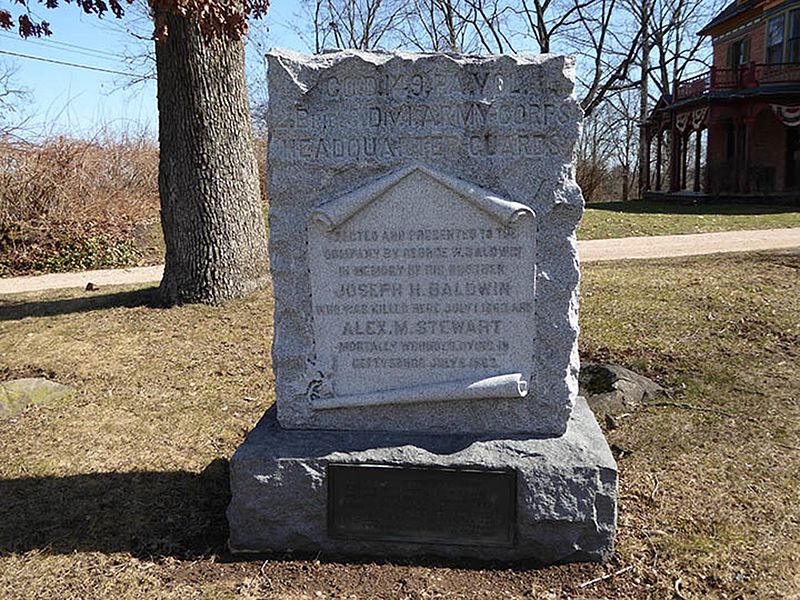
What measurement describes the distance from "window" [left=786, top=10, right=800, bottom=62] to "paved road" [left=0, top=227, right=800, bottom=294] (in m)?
11.6

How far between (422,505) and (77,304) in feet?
20.8

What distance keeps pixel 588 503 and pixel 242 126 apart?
560 centimetres

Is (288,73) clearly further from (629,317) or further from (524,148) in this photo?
(629,317)

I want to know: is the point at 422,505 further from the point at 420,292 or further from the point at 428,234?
the point at 428,234

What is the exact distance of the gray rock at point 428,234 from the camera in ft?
10.0

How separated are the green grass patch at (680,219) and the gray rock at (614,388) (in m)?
8.63

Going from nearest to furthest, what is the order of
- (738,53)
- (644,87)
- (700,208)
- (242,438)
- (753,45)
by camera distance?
(242,438), (700,208), (753,45), (738,53), (644,87)

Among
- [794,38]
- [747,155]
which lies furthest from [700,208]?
[794,38]

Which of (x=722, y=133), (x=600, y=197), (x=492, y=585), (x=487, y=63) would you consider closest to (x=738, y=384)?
(x=492, y=585)

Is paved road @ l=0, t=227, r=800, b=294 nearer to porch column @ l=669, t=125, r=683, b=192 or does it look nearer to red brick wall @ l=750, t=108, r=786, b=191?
red brick wall @ l=750, t=108, r=786, b=191

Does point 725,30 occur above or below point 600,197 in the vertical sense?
above

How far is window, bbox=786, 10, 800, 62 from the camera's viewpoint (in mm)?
21875

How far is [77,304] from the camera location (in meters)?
8.23

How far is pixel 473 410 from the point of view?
10.8 ft
